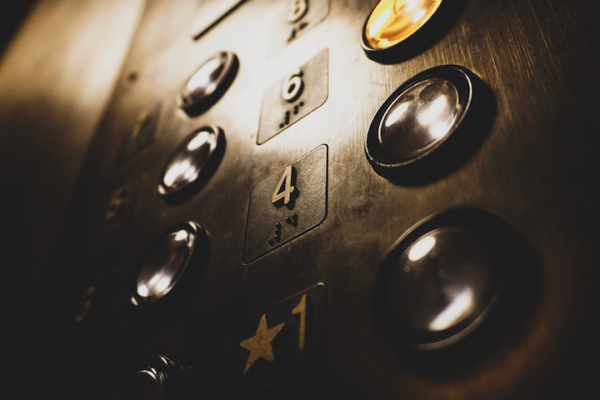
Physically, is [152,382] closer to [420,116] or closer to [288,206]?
[288,206]

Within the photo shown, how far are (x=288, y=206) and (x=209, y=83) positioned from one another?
1.04 m

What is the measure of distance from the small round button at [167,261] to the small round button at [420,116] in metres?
0.66

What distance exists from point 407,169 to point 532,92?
30 centimetres

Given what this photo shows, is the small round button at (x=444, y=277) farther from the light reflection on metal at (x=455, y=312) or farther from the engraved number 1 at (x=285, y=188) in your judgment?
the engraved number 1 at (x=285, y=188)

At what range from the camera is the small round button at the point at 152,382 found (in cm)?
128

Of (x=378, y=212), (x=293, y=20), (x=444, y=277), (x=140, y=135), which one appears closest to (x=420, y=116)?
(x=378, y=212)

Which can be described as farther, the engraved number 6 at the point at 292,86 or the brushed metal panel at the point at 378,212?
the engraved number 6 at the point at 292,86

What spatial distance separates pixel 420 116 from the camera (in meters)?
1.13

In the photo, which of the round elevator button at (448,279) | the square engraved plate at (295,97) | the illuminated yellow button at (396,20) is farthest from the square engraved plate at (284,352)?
the illuminated yellow button at (396,20)

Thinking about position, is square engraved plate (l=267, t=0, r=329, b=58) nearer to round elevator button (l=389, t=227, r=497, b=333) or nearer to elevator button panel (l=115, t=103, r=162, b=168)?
elevator button panel (l=115, t=103, r=162, b=168)

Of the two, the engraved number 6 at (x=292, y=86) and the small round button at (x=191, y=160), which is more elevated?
the engraved number 6 at (x=292, y=86)

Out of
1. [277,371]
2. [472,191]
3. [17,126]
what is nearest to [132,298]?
[277,371]

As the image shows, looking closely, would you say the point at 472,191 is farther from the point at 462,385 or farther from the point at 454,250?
the point at 462,385

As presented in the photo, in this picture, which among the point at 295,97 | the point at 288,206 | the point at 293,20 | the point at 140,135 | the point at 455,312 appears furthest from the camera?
the point at 140,135
